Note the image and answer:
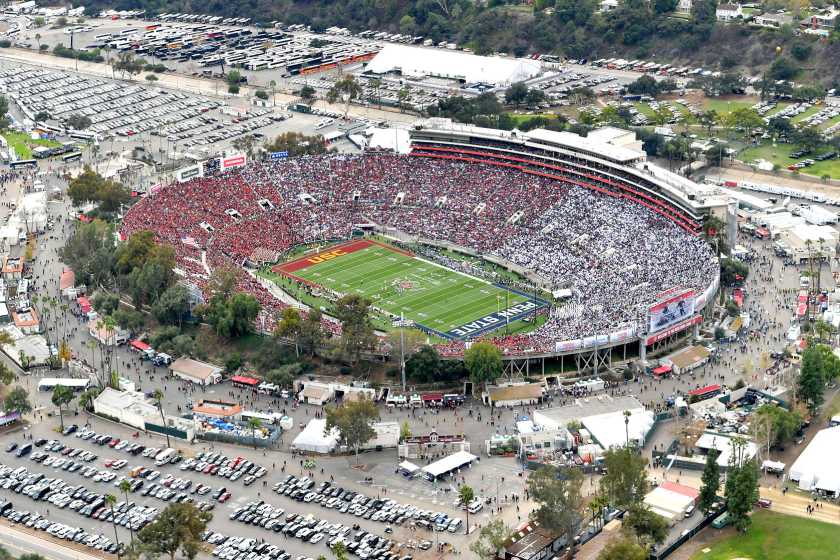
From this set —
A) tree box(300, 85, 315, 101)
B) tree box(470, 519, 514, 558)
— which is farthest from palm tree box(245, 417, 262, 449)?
tree box(300, 85, 315, 101)

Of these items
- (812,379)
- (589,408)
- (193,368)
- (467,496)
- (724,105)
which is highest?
(724,105)

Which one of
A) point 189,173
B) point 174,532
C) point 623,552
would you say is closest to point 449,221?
point 189,173

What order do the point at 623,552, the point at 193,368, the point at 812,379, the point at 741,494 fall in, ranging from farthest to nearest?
the point at 193,368 → the point at 812,379 → the point at 741,494 → the point at 623,552

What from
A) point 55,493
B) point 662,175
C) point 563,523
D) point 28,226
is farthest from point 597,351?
point 28,226

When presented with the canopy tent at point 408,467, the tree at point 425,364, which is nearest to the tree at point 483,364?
the tree at point 425,364

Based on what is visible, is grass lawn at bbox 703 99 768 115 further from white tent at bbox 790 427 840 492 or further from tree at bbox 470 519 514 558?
tree at bbox 470 519 514 558

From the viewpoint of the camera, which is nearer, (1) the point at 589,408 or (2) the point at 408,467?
(2) the point at 408,467

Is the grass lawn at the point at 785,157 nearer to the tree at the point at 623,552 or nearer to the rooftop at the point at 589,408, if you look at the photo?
the rooftop at the point at 589,408

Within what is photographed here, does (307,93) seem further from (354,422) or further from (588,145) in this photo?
(354,422)
